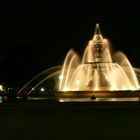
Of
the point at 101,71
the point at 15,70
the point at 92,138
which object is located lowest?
the point at 92,138

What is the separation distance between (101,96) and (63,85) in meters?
10.0

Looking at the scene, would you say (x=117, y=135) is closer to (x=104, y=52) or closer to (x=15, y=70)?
(x=104, y=52)

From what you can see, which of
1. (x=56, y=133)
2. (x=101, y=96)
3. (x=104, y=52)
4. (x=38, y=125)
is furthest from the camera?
(x=104, y=52)

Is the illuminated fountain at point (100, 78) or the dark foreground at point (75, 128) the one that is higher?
the illuminated fountain at point (100, 78)

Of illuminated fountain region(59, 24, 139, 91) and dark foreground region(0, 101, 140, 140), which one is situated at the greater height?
illuminated fountain region(59, 24, 139, 91)

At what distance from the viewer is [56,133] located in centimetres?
1546

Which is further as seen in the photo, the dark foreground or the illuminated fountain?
the illuminated fountain

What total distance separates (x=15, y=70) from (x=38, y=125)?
85.1m

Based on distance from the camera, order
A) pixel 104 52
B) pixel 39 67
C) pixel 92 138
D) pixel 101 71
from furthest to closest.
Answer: pixel 39 67
pixel 104 52
pixel 101 71
pixel 92 138

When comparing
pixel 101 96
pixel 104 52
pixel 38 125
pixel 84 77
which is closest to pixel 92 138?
pixel 38 125

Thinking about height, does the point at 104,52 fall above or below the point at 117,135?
above

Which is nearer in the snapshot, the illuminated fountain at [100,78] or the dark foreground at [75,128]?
the dark foreground at [75,128]

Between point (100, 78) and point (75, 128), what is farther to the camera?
point (100, 78)

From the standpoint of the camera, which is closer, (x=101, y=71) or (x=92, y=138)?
(x=92, y=138)
